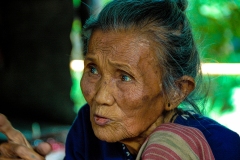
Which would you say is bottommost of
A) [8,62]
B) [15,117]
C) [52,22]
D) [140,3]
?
[15,117]

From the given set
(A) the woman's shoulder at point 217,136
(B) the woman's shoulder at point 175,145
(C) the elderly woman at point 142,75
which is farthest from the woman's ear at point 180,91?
(B) the woman's shoulder at point 175,145

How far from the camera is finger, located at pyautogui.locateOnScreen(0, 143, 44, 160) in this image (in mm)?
2580

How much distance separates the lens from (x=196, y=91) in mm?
2936

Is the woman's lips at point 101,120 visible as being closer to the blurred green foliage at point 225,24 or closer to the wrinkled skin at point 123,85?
the wrinkled skin at point 123,85

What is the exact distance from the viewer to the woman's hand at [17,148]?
102 inches

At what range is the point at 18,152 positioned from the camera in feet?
8.46

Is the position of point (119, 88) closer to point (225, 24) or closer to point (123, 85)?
point (123, 85)

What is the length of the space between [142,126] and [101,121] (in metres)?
0.24

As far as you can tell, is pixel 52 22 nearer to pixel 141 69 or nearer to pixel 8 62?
pixel 8 62

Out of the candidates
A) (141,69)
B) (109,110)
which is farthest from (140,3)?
(109,110)

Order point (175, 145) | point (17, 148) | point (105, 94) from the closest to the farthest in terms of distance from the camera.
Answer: point (175, 145), point (105, 94), point (17, 148)

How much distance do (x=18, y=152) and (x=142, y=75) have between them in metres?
0.79

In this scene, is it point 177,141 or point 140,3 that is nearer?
point 177,141

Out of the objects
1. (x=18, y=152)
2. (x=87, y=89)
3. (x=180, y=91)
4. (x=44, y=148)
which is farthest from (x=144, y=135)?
(x=18, y=152)
